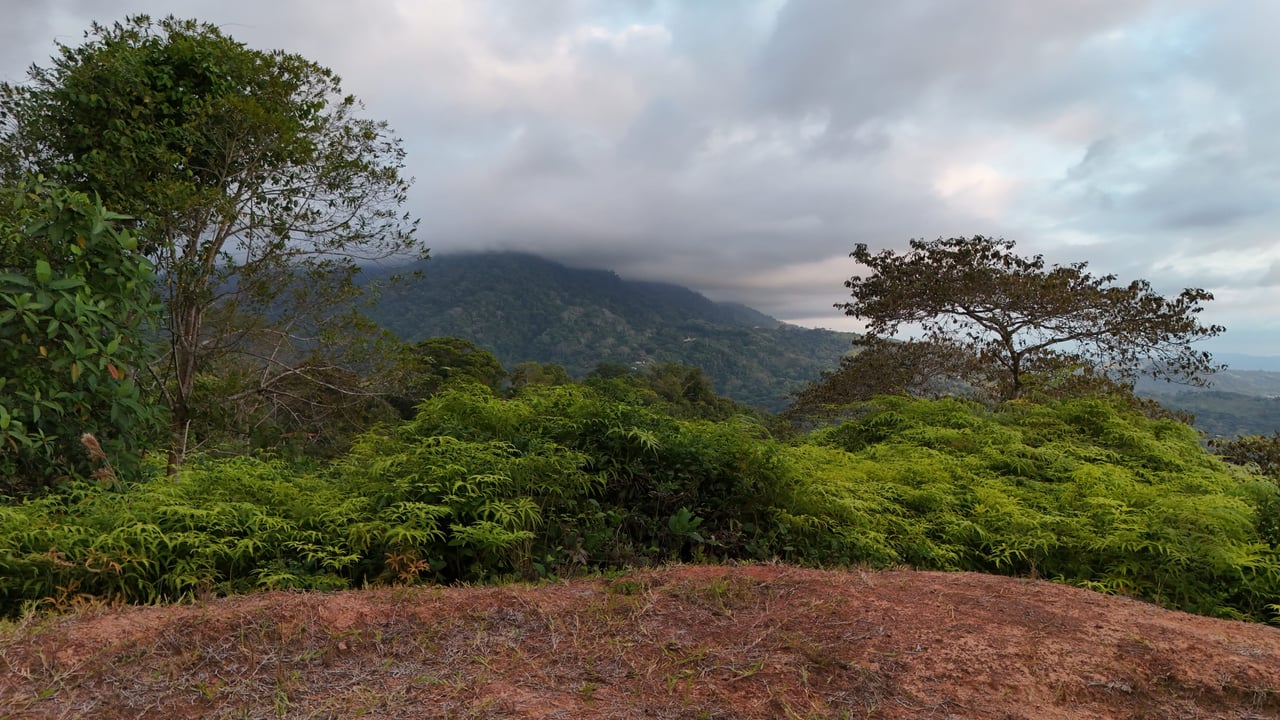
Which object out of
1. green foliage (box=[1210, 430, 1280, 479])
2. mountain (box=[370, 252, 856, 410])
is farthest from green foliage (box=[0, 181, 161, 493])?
mountain (box=[370, 252, 856, 410])

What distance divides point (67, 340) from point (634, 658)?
3.86 m

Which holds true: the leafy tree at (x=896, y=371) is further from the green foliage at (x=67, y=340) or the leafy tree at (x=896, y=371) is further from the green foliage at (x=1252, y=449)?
the green foliage at (x=67, y=340)

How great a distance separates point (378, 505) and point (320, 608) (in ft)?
3.06

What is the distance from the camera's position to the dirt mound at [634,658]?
87.3 inches

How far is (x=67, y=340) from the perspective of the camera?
3768 millimetres

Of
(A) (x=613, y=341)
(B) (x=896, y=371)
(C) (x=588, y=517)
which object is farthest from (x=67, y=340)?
(A) (x=613, y=341)

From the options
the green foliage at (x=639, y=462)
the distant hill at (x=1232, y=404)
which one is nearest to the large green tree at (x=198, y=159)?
the green foliage at (x=639, y=462)

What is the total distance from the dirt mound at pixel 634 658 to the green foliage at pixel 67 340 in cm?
166

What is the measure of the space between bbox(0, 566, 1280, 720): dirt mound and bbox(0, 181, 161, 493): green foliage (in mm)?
1662

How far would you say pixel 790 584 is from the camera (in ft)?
10.9

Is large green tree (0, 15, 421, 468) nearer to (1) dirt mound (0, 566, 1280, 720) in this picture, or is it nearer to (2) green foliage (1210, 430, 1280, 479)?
(1) dirt mound (0, 566, 1280, 720)

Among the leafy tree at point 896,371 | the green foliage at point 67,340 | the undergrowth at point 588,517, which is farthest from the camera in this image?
the leafy tree at point 896,371

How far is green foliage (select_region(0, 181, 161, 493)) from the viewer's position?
3554mm

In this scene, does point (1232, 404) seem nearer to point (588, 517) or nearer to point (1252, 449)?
point (1252, 449)
